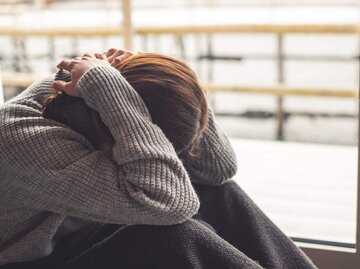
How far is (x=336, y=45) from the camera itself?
2898 millimetres

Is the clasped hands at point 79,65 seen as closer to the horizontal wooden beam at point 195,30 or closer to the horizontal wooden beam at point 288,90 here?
the horizontal wooden beam at point 195,30

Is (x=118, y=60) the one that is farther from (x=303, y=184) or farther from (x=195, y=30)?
(x=303, y=184)

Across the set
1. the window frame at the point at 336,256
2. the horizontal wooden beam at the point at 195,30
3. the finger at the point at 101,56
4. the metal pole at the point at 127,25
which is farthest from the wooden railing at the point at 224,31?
the finger at the point at 101,56

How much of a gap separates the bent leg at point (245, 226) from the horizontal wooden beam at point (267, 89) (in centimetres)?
105

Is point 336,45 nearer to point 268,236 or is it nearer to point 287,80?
point 287,80

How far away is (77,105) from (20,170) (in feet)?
0.54

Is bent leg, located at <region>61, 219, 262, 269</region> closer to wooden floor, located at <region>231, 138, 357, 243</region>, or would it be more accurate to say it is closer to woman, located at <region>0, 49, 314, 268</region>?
woman, located at <region>0, 49, 314, 268</region>

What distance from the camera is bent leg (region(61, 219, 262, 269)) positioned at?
3.40 ft

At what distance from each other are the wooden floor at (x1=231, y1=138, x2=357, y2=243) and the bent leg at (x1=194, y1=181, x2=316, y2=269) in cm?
44

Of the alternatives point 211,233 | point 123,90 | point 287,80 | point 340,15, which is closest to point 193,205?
point 211,233

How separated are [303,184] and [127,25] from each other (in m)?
1.02

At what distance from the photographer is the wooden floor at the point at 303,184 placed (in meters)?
1.99

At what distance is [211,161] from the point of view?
1258mm

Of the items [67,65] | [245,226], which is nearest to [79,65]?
[67,65]
